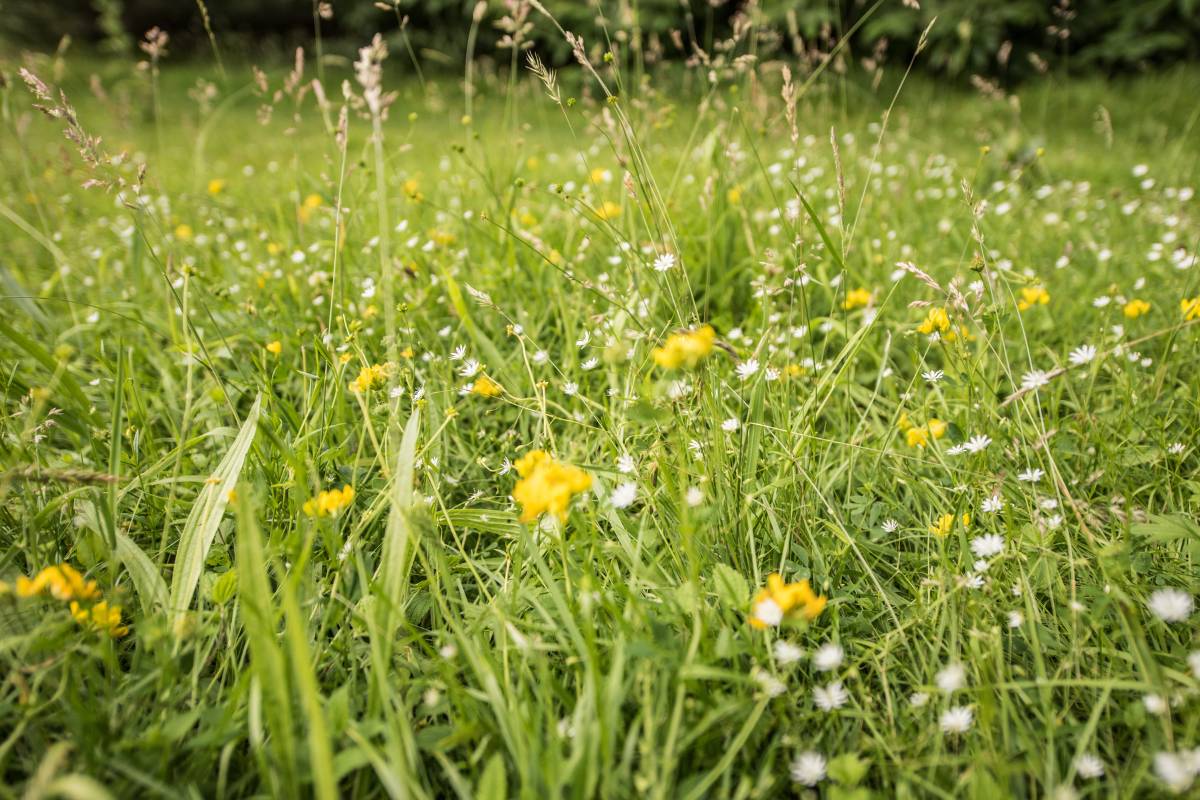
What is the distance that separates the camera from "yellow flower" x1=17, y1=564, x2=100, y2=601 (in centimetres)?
86

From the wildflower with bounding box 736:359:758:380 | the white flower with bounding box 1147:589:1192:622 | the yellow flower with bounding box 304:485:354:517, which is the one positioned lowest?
the yellow flower with bounding box 304:485:354:517

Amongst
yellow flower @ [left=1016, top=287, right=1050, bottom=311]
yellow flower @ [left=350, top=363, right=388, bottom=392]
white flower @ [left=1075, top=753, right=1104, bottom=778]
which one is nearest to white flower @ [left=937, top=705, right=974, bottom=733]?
white flower @ [left=1075, top=753, right=1104, bottom=778]

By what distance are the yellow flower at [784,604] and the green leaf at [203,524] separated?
0.82 metres

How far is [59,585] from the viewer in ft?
2.90

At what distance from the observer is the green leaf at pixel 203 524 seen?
1.05m

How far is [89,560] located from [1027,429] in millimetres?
1765

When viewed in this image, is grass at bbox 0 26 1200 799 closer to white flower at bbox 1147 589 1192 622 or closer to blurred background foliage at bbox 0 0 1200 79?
white flower at bbox 1147 589 1192 622

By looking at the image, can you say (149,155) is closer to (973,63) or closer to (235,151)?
(235,151)

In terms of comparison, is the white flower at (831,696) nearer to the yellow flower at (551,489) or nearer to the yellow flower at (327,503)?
the yellow flower at (551,489)

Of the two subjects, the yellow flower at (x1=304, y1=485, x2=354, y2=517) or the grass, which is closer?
the grass

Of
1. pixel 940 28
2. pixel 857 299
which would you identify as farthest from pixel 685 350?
pixel 940 28

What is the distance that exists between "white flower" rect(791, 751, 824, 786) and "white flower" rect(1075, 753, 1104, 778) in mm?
289

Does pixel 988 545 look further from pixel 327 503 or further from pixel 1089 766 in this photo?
pixel 327 503

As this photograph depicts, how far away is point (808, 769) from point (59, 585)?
0.97 metres
